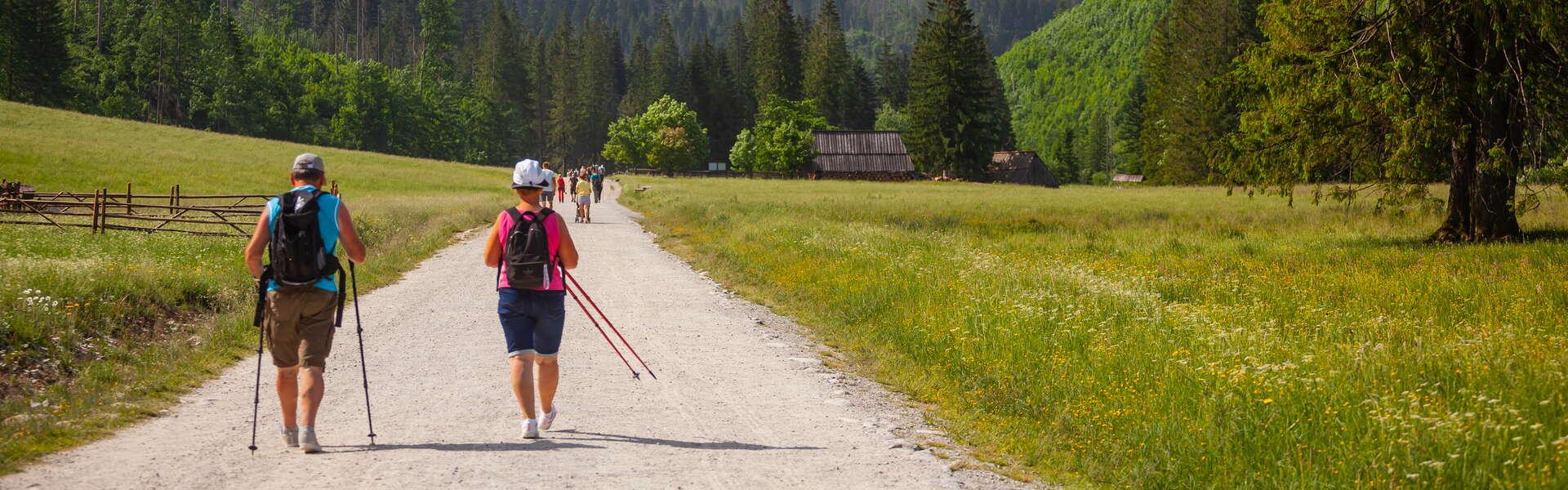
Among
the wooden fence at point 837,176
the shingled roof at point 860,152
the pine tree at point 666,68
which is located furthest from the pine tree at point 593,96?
the shingled roof at point 860,152

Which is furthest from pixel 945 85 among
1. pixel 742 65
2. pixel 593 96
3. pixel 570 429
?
Answer: pixel 570 429

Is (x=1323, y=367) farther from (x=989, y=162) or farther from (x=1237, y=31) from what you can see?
(x=989, y=162)

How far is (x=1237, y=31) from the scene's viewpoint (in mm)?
73000

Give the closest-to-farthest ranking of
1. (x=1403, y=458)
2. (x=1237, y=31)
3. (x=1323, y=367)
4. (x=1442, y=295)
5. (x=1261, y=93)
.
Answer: (x=1403, y=458)
(x=1323, y=367)
(x=1442, y=295)
(x=1261, y=93)
(x=1237, y=31)

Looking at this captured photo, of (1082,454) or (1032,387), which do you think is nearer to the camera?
(1082,454)

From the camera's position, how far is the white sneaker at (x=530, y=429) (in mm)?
6969

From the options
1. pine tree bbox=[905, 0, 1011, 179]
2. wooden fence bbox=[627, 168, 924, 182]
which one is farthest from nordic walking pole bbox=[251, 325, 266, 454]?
wooden fence bbox=[627, 168, 924, 182]

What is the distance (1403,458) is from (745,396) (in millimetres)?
4577

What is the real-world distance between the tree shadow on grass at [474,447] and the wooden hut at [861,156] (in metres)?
90.3

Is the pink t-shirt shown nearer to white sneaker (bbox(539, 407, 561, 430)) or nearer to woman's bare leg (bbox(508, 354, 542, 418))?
woman's bare leg (bbox(508, 354, 542, 418))

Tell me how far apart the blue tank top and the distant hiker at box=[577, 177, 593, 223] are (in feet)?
86.5

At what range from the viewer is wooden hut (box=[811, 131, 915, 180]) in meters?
97.9

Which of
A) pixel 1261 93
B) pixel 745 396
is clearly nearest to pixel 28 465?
pixel 745 396

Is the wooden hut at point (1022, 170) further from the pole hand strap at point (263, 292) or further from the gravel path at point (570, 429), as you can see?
the pole hand strap at point (263, 292)
